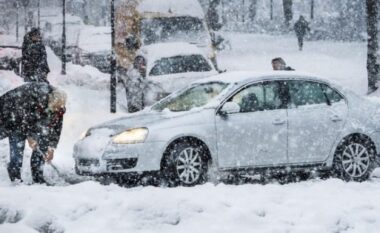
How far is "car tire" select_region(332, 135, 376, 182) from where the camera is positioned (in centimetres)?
1013

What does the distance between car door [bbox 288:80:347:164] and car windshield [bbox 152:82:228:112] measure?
3.27 feet

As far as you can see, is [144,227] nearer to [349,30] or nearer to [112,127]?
[112,127]

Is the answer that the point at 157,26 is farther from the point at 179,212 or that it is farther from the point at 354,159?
the point at 179,212

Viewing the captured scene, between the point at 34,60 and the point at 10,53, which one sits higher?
the point at 34,60

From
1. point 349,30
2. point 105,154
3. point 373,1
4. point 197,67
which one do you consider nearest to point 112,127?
point 105,154

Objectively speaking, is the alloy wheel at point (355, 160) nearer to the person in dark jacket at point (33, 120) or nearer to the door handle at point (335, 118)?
the door handle at point (335, 118)

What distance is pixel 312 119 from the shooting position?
9945 millimetres

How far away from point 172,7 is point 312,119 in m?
13.4

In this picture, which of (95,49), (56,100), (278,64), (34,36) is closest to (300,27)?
(95,49)

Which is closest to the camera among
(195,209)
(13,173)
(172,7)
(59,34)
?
(195,209)

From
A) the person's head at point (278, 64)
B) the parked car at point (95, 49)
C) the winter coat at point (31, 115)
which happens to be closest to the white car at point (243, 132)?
the winter coat at point (31, 115)

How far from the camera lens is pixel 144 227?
6633mm

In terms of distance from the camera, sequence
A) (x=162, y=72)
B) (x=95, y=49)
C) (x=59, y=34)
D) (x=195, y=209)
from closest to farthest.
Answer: (x=195, y=209), (x=162, y=72), (x=95, y=49), (x=59, y=34)

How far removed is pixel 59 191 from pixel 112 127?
188 cm
